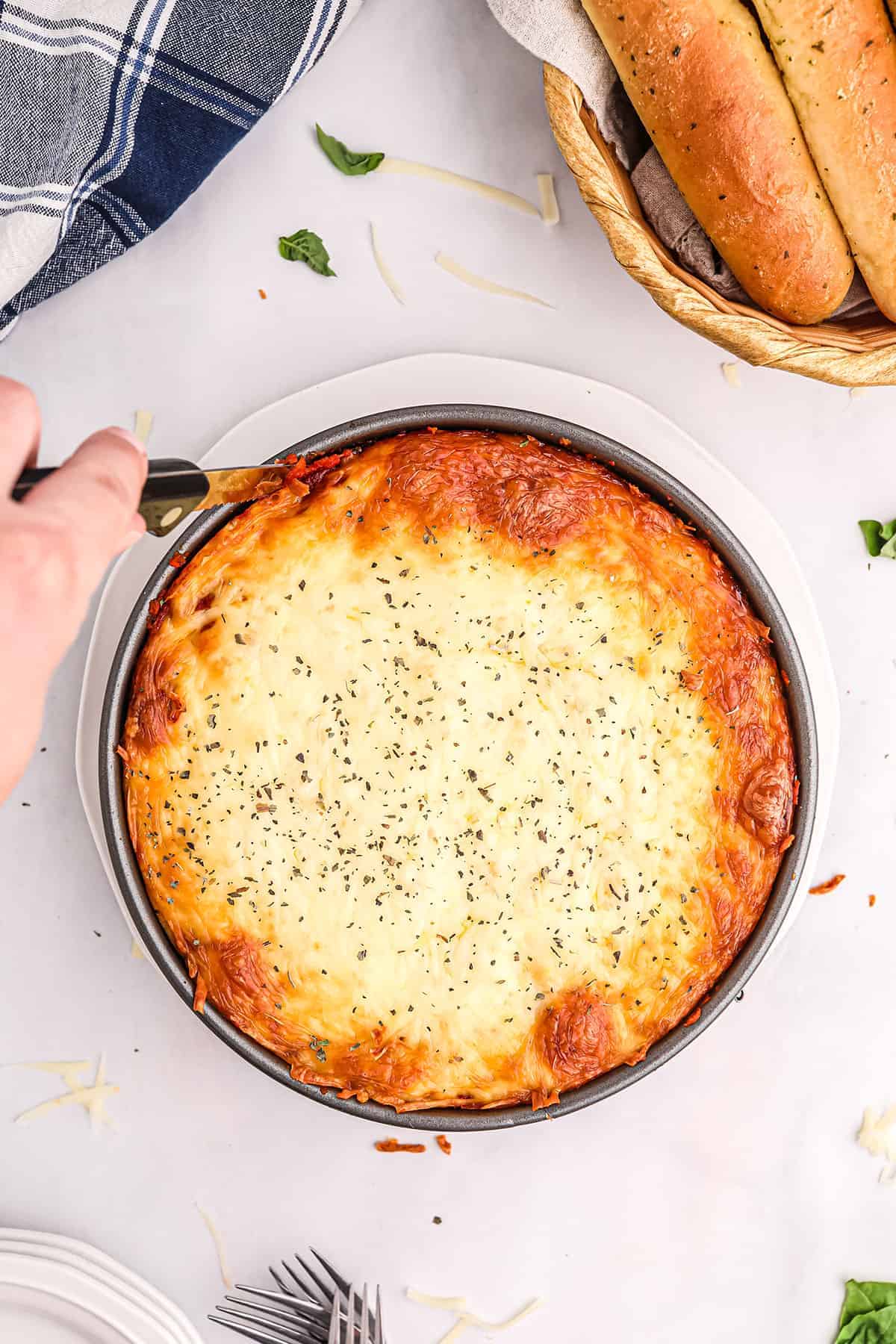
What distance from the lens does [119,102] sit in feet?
6.63

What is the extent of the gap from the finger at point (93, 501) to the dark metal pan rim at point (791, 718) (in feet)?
2.64

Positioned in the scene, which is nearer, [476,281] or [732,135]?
[732,135]

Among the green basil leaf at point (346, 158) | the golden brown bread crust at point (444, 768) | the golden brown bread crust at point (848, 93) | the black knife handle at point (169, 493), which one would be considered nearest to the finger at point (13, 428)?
the black knife handle at point (169, 493)

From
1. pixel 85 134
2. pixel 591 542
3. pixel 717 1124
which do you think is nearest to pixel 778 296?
pixel 591 542

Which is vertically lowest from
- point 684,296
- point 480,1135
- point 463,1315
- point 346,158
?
point 463,1315

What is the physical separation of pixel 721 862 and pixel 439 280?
1.32 metres

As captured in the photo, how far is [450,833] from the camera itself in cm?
191

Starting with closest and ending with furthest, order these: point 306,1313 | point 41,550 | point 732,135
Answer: point 41,550 → point 732,135 → point 306,1313

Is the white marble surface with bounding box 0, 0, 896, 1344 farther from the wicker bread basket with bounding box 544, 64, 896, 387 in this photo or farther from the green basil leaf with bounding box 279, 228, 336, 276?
the wicker bread basket with bounding box 544, 64, 896, 387

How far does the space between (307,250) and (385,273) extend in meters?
0.17

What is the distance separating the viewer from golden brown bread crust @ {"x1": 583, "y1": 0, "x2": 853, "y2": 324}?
1807mm

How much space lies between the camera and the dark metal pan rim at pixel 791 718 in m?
1.93

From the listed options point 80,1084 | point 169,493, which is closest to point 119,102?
point 169,493

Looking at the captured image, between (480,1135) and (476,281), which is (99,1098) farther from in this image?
(476,281)
